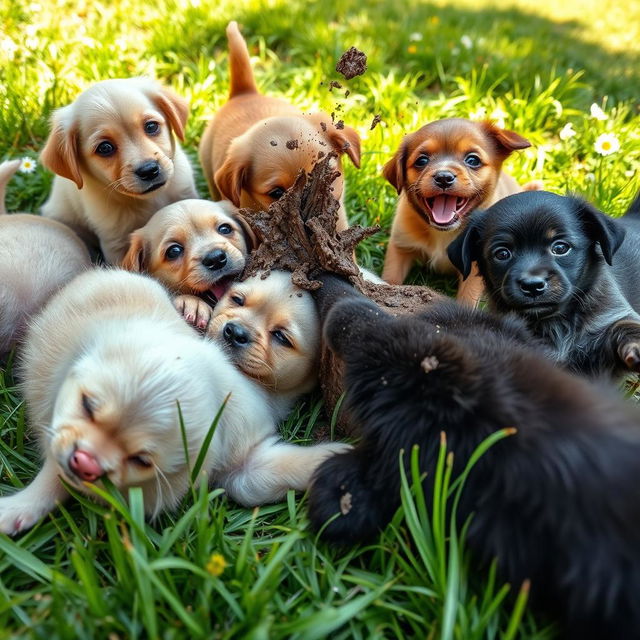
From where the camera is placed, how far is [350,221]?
4.33 m

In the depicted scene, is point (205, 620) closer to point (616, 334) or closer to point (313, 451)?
point (313, 451)

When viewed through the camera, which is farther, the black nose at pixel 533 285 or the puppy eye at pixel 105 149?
the puppy eye at pixel 105 149

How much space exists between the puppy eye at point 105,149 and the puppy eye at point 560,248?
8.23 ft

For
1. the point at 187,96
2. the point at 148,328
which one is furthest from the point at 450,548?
the point at 187,96

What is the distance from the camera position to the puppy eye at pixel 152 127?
3.75 metres

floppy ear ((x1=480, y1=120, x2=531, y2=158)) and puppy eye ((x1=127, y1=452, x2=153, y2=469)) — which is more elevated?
floppy ear ((x1=480, y1=120, x2=531, y2=158))

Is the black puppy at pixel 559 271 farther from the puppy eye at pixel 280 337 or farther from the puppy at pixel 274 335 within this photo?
the puppy eye at pixel 280 337

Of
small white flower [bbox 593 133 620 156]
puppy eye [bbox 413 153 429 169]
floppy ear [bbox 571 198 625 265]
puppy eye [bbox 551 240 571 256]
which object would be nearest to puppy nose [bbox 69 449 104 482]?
puppy eye [bbox 551 240 571 256]

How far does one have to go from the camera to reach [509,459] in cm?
175

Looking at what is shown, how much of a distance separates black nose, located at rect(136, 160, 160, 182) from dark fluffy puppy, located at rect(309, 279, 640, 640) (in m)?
1.82

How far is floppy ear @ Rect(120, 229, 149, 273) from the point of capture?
3.37m

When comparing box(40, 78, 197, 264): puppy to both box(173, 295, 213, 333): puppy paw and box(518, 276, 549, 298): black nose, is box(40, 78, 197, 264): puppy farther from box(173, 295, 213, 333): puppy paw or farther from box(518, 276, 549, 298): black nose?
box(518, 276, 549, 298): black nose

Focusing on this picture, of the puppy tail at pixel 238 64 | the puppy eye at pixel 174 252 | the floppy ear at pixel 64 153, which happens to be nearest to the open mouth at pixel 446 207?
the puppy eye at pixel 174 252

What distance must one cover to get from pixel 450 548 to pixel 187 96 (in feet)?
15.0
